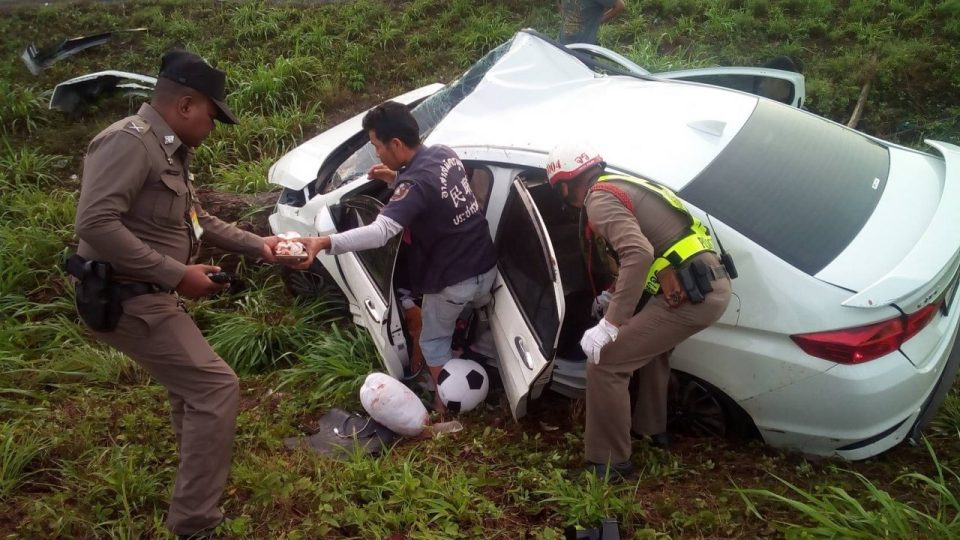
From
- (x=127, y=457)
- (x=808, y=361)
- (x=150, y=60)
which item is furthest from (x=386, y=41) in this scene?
(x=808, y=361)

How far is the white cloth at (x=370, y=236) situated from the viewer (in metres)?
3.16

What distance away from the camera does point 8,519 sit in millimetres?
3146

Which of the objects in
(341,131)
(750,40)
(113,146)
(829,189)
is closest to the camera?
(113,146)

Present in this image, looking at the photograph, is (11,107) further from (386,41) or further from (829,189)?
(829,189)

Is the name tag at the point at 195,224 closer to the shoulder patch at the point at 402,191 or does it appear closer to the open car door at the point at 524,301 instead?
the shoulder patch at the point at 402,191

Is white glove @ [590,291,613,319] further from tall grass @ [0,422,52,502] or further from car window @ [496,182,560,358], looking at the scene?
tall grass @ [0,422,52,502]

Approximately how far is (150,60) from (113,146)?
6.61 metres

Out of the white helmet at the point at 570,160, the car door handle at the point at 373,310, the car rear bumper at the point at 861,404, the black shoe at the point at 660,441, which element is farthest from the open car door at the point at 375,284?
the car rear bumper at the point at 861,404

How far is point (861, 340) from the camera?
260 centimetres

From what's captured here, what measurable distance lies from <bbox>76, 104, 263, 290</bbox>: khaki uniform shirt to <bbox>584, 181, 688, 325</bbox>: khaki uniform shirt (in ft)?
5.30

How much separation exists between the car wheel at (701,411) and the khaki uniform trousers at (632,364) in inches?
4.3

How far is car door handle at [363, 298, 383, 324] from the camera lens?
12.1ft

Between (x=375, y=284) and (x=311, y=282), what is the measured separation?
119 centimetres

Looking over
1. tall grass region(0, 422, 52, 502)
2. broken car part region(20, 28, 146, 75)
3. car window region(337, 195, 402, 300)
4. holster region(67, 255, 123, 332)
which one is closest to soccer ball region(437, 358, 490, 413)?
car window region(337, 195, 402, 300)
